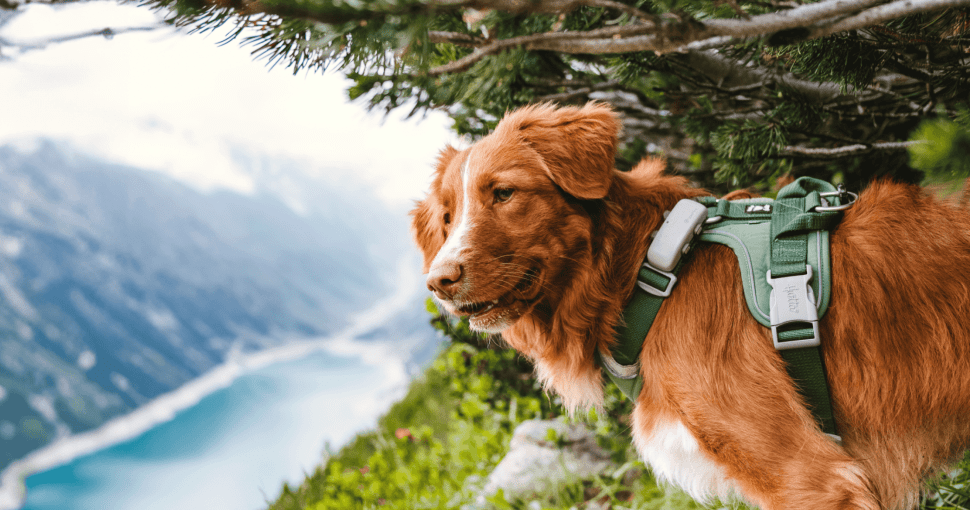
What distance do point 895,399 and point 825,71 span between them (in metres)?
1.11

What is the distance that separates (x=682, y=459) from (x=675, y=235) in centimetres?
79

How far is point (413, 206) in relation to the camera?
242 centimetres

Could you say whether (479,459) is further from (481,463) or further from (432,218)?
(432,218)

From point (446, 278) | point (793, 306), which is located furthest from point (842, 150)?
point (446, 278)

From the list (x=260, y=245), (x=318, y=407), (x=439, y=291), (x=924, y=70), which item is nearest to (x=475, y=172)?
(x=439, y=291)

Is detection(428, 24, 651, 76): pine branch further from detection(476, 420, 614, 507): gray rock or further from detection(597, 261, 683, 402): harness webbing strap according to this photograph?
detection(476, 420, 614, 507): gray rock

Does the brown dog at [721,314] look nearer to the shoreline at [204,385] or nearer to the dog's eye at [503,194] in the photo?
the dog's eye at [503,194]

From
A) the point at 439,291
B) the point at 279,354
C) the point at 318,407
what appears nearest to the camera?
the point at 439,291

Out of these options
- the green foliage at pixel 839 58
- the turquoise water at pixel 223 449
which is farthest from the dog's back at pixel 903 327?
the turquoise water at pixel 223 449

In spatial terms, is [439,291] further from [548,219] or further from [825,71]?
[825,71]

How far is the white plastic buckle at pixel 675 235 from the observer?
1645mm

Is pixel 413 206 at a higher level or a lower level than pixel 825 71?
higher

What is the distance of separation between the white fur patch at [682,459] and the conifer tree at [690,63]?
1.10m

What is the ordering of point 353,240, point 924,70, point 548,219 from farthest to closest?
1. point 353,240
2. point 924,70
3. point 548,219
